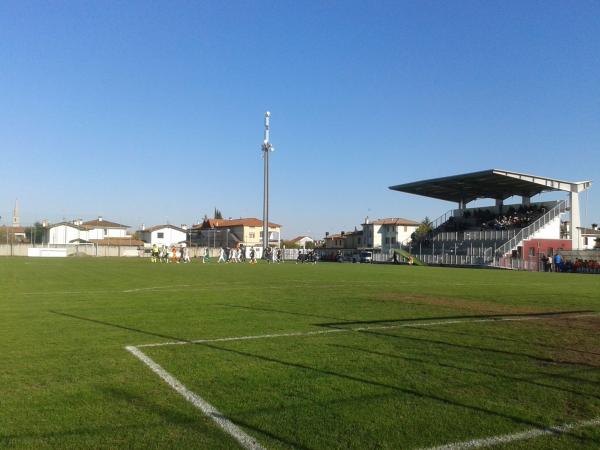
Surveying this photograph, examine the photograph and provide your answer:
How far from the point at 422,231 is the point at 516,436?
101 meters

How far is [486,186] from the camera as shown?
220 feet

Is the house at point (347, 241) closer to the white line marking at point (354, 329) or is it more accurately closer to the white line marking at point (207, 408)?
the white line marking at point (354, 329)

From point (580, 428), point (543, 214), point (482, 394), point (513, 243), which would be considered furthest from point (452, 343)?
point (543, 214)

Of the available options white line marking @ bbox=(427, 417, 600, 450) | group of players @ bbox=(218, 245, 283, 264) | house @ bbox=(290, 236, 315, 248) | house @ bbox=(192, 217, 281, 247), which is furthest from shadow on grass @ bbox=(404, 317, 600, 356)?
house @ bbox=(290, 236, 315, 248)

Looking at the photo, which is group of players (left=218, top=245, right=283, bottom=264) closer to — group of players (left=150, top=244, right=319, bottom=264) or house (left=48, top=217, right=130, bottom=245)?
group of players (left=150, top=244, right=319, bottom=264)

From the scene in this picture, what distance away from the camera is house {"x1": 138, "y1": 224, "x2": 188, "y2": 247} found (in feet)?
378

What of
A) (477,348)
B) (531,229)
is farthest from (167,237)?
(477,348)

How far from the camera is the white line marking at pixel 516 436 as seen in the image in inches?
194

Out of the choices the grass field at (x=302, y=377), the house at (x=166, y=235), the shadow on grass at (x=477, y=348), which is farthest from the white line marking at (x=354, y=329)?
the house at (x=166, y=235)

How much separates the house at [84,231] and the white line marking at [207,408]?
10020 centimetres

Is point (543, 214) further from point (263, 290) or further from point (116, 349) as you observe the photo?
point (116, 349)

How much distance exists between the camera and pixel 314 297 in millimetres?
18422

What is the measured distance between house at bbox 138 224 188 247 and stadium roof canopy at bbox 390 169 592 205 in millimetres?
Answer: 57567

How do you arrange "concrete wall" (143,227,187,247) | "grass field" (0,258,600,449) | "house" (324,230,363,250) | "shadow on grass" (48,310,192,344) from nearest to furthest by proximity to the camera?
"grass field" (0,258,600,449) < "shadow on grass" (48,310,192,344) < "concrete wall" (143,227,187,247) < "house" (324,230,363,250)
